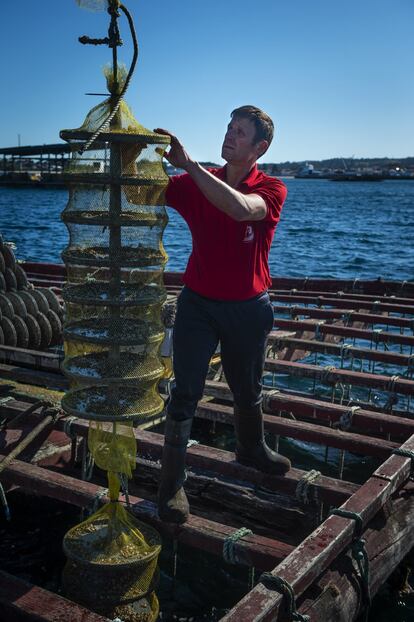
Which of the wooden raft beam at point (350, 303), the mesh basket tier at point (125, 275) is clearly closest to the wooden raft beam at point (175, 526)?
the mesh basket tier at point (125, 275)

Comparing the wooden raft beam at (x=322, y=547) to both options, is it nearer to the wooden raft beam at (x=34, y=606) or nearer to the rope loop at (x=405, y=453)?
the rope loop at (x=405, y=453)

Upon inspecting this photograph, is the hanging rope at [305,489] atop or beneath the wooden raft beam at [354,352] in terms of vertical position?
beneath

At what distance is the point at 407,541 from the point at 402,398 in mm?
6909

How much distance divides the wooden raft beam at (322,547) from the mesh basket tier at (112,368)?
46.6 inches

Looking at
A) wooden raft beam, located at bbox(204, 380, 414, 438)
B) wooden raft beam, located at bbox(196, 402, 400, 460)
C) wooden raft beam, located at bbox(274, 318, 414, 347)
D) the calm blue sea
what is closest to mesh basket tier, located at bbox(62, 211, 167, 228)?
wooden raft beam, located at bbox(196, 402, 400, 460)

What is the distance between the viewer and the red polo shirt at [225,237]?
13.4ft

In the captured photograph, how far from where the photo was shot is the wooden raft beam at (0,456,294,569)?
4086 mm

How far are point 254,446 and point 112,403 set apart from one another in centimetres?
156

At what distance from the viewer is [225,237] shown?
4.09 metres

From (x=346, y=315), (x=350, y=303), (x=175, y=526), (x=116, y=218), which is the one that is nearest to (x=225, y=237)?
(x=116, y=218)

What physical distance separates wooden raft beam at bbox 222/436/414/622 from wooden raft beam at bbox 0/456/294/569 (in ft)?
1.09

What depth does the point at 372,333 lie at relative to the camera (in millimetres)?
8984

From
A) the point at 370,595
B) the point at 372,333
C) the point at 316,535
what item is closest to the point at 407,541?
the point at 370,595

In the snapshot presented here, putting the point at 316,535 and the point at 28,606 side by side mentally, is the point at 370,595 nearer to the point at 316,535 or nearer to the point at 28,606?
the point at 316,535
